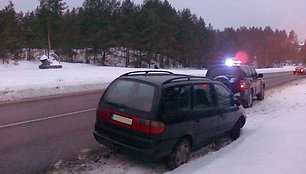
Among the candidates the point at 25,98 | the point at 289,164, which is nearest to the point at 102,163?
the point at 289,164

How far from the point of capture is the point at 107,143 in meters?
6.52

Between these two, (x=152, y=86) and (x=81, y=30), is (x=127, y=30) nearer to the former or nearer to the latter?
(x=81, y=30)

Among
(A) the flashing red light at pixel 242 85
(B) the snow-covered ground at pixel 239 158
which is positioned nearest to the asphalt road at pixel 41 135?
(B) the snow-covered ground at pixel 239 158

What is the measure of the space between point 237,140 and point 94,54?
59190 millimetres

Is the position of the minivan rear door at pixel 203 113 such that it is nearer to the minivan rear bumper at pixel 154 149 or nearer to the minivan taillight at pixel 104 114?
the minivan rear bumper at pixel 154 149

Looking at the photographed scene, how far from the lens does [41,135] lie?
26.7ft

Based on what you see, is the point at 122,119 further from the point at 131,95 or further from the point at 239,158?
the point at 239,158

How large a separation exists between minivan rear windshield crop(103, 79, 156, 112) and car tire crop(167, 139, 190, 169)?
904mm

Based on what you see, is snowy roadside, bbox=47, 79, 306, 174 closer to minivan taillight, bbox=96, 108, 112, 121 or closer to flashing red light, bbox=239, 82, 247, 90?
minivan taillight, bbox=96, 108, 112, 121

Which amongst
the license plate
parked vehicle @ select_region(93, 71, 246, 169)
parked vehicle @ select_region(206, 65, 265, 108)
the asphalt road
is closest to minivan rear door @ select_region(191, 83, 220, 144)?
parked vehicle @ select_region(93, 71, 246, 169)

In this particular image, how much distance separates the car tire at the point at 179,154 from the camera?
6.25 meters

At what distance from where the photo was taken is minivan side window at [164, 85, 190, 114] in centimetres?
609

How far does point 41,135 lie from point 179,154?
3.48 metres

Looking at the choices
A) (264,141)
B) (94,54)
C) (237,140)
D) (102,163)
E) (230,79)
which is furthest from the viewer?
(94,54)
